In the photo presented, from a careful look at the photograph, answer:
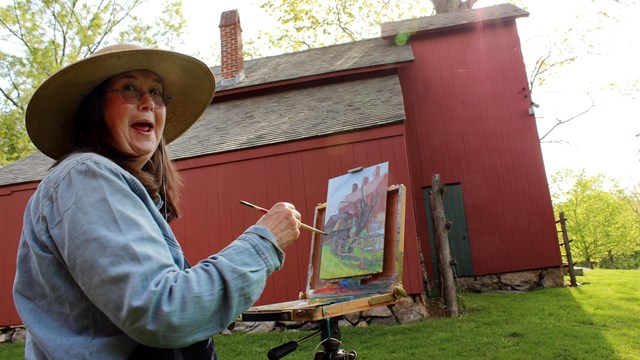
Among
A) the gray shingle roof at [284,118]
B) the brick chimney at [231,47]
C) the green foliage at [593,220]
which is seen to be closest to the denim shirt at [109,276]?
the gray shingle roof at [284,118]

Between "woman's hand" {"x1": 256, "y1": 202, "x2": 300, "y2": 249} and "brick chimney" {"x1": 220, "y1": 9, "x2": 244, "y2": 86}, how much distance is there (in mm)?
11925

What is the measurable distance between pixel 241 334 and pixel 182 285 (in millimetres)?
7473

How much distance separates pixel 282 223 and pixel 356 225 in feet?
10.9

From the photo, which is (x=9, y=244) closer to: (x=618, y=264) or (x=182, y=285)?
(x=182, y=285)

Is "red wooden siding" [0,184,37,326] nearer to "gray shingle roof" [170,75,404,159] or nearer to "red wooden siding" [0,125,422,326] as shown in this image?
"red wooden siding" [0,125,422,326]

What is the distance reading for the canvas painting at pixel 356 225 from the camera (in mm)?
4270

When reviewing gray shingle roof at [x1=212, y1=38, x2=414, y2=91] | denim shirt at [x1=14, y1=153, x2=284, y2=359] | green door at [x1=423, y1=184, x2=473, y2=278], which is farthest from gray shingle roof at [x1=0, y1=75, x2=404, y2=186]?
denim shirt at [x1=14, y1=153, x2=284, y2=359]

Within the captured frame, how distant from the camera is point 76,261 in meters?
0.97

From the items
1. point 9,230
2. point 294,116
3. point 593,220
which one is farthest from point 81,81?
point 593,220

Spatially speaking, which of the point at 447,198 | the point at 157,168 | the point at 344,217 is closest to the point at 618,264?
the point at 447,198

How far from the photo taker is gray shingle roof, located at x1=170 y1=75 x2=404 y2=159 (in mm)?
8672

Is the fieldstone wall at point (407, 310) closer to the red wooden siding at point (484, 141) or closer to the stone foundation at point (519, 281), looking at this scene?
the stone foundation at point (519, 281)

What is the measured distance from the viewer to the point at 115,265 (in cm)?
94

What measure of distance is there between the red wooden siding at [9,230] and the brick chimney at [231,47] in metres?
5.63
